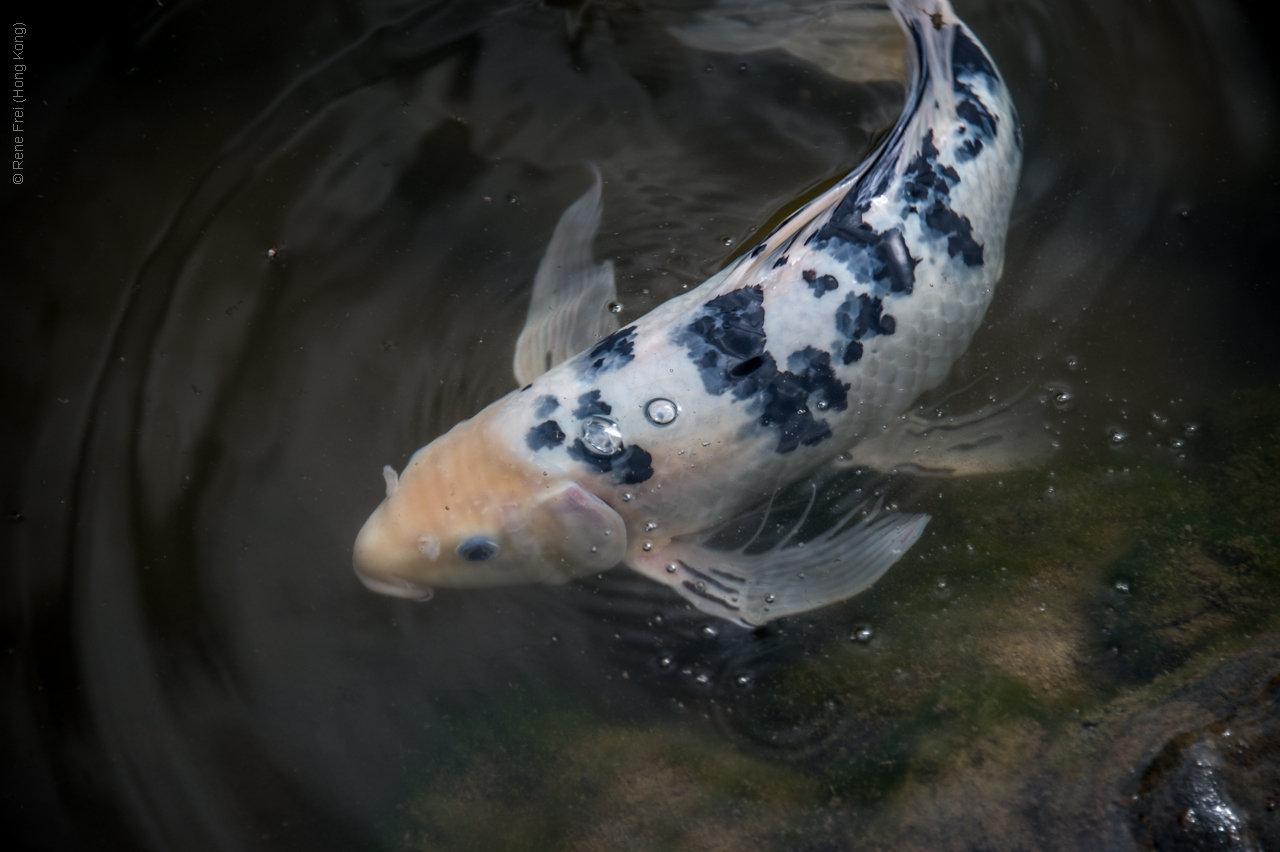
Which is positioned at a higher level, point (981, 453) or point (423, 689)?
point (423, 689)

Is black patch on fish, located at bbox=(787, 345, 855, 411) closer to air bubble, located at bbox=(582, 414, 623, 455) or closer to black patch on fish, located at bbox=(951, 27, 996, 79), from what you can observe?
air bubble, located at bbox=(582, 414, 623, 455)

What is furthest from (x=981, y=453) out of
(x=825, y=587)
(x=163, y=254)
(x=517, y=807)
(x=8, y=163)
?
(x=8, y=163)

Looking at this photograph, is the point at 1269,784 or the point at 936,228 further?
the point at 936,228

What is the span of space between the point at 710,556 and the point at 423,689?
1212 mm

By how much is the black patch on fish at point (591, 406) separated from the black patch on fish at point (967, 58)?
182cm

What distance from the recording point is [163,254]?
Answer: 134 inches

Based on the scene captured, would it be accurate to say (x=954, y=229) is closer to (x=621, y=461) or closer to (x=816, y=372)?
(x=816, y=372)

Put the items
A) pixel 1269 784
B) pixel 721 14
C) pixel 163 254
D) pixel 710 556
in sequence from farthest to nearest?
pixel 721 14
pixel 163 254
pixel 710 556
pixel 1269 784

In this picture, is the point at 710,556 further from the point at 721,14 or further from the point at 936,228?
the point at 721,14

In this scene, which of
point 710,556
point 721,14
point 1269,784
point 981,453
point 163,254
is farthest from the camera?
point 721,14

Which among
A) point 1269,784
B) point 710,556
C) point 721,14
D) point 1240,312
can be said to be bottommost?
point 1269,784

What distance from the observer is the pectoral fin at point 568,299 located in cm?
308
